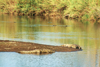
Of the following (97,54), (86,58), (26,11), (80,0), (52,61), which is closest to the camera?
(52,61)

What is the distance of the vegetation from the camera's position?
52.9 meters

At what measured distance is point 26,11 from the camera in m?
74.2

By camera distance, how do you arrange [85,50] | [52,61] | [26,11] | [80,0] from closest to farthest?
[52,61], [85,50], [80,0], [26,11]

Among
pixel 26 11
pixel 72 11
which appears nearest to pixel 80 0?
pixel 72 11

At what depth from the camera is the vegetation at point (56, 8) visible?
52928mm

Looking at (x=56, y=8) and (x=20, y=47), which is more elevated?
(x=20, y=47)

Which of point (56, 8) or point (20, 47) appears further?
point (56, 8)

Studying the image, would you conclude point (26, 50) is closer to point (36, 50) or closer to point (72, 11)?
point (36, 50)

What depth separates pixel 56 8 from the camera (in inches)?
2660

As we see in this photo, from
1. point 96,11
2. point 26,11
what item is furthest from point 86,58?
point 26,11

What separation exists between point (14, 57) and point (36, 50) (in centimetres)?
180

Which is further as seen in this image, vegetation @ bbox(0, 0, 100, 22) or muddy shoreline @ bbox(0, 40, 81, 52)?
vegetation @ bbox(0, 0, 100, 22)

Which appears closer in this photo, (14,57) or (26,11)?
(14,57)

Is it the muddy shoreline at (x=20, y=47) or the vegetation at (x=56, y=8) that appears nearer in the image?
the muddy shoreline at (x=20, y=47)
